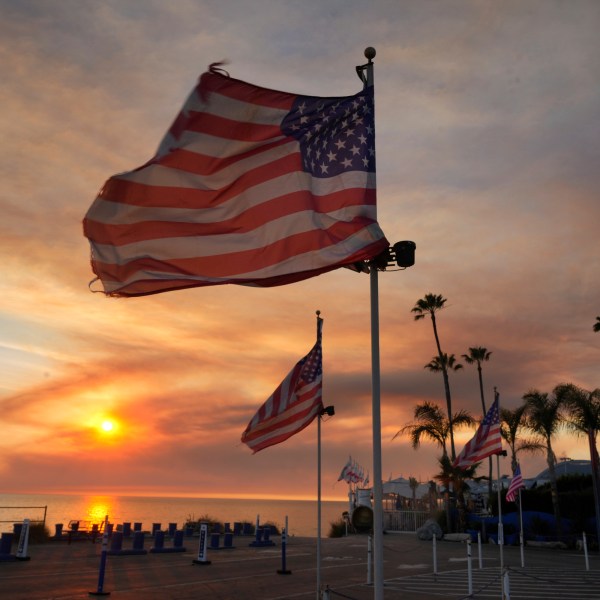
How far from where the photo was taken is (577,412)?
136 ft

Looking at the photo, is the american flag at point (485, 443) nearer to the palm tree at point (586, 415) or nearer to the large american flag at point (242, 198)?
the large american flag at point (242, 198)

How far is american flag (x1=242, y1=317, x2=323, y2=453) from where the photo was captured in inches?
638

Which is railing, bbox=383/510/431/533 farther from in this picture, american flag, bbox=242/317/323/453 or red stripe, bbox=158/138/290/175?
red stripe, bbox=158/138/290/175

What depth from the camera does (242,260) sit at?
27.4 ft

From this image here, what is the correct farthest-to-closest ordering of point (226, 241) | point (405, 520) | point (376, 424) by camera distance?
1. point (405, 520)
2. point (226, 241)
3. point (376, 424)

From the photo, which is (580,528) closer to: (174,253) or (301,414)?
(301,414)

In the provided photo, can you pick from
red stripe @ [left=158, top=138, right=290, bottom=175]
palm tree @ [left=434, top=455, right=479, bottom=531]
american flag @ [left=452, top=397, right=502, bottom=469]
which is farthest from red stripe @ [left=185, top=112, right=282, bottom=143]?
palm tree @ [left=434, top=455, right=479, bottom=531]

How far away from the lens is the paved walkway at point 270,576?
18172 millimetres

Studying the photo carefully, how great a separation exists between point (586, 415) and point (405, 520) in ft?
57.1

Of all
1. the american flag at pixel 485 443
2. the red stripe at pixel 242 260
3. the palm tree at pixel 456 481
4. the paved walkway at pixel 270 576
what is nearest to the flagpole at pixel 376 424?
the red stripe at pixel 242 260

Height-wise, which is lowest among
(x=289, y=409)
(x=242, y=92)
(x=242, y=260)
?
(x=289, y=409)

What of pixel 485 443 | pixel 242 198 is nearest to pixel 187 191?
pixel 242 198

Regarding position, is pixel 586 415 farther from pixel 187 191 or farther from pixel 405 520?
pixel 187 191

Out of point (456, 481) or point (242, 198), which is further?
point (456, 481)
